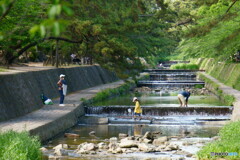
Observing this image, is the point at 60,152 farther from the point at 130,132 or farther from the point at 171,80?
the point at 171,80

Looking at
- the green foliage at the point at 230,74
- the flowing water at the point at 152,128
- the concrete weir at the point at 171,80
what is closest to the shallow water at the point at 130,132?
the flowing water at the point at 152,128

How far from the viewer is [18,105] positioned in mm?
22719

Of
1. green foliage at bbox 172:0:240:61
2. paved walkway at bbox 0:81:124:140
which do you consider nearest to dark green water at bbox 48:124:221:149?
paved walkway at bbox 0:81:124:140

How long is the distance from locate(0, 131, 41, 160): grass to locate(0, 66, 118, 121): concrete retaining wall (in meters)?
7.53

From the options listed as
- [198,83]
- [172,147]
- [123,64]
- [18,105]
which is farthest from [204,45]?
[172,147]

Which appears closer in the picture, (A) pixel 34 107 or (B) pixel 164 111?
(A) pixel 34 107

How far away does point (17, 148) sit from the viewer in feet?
38.1

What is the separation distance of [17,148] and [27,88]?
1404cm

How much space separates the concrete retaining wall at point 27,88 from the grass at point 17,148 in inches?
296

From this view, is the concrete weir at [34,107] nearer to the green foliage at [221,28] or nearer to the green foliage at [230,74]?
the green foliage at [221,28]

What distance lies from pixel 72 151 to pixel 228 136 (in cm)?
543

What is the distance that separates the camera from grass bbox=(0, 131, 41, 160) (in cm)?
1127

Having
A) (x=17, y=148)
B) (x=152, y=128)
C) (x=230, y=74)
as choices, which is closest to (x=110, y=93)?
(x=230, y=74)

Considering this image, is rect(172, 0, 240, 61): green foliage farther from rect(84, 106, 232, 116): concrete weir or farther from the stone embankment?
the stone embankment
